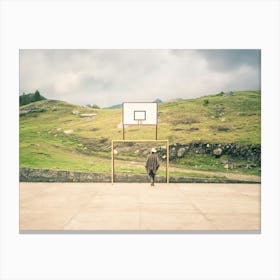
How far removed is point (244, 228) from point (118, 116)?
697 centimetres

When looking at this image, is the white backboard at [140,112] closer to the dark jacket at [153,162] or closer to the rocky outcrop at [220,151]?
the dark jacket at [153,162]

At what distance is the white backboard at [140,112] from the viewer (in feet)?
34.0

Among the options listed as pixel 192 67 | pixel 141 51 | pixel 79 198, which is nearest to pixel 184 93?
pixel 192 67

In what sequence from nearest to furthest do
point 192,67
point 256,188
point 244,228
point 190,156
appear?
1. point 244,228
2. point 256,188
3. point 192,67
4. point 190,156

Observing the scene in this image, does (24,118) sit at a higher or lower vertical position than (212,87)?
lower

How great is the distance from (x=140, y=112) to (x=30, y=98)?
416 cm

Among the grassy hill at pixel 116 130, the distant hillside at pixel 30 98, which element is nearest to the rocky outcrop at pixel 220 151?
the grassy hill at pixel 116 130

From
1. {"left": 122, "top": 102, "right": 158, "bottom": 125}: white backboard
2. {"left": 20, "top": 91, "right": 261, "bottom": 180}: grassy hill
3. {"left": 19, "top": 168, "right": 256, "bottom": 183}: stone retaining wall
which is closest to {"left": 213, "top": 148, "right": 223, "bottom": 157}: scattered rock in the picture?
{"left": 20, "top": 91, "right": 261, "bottom": 180}: grassy hill

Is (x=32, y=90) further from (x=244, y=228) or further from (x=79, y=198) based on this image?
(x=244, y=228)

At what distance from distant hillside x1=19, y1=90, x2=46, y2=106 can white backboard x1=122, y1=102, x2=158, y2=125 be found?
3267 millimetres

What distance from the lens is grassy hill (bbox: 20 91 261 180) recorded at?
36.4 feet

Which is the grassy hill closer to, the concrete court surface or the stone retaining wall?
the stone retaining wall

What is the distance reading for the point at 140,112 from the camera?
10.4 m

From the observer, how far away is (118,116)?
11547 millimetres
